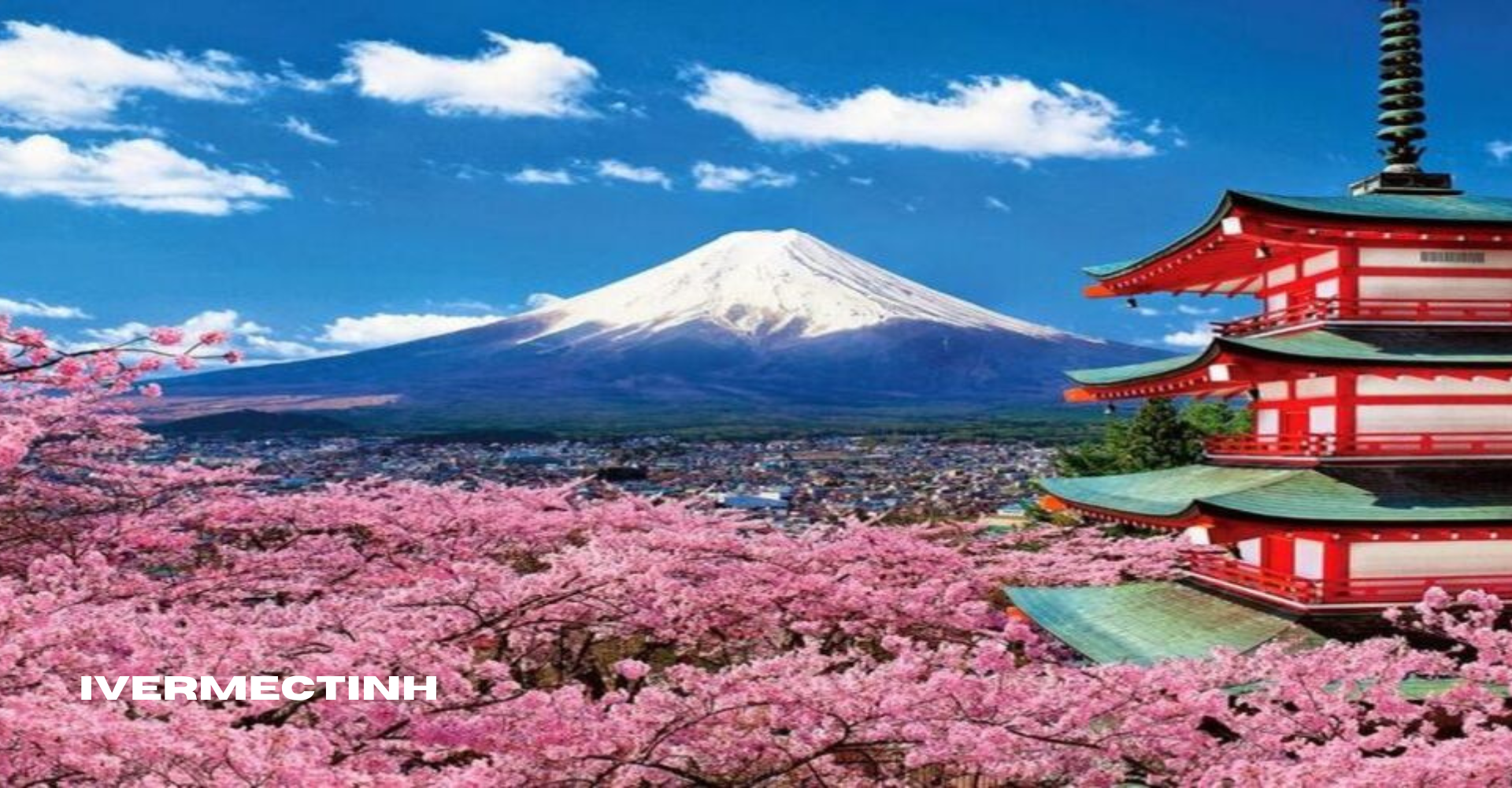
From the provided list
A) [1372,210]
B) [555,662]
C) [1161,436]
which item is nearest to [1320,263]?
[1372,210]

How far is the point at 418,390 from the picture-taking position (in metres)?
162

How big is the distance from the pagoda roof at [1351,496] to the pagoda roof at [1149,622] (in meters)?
1.21

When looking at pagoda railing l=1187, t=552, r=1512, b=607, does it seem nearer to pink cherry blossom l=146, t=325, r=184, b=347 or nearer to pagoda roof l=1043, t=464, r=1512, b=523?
pagoda roof l=1043, t=464, r=1512, b=523

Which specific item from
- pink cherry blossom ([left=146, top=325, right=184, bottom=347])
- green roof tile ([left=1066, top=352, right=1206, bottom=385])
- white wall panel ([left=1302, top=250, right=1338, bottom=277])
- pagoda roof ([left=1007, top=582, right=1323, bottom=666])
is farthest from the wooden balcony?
pink cherry blossom ([left=146, top=325, right=184, bottom=347])

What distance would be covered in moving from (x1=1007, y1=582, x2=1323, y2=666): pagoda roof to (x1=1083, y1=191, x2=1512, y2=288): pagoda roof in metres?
4.04

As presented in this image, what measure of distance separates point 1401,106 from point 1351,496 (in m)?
5.35

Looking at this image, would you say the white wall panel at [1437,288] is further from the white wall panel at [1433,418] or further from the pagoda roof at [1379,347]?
the white wall panel at [1433,418]

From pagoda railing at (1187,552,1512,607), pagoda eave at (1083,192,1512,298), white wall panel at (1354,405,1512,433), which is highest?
pagoda eave at (1083,192,1512,298)

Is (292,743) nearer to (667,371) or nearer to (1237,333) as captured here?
(1237,333)

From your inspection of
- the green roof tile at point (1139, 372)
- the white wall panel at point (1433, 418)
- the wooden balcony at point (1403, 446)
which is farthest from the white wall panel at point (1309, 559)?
the green roof tile at point (1139, 372)

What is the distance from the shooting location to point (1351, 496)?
38.0 feet

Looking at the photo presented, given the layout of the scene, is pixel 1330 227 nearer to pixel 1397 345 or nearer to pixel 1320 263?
pixel 1320 263

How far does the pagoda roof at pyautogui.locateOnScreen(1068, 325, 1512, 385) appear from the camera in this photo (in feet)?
37.4

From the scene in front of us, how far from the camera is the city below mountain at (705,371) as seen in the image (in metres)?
145
